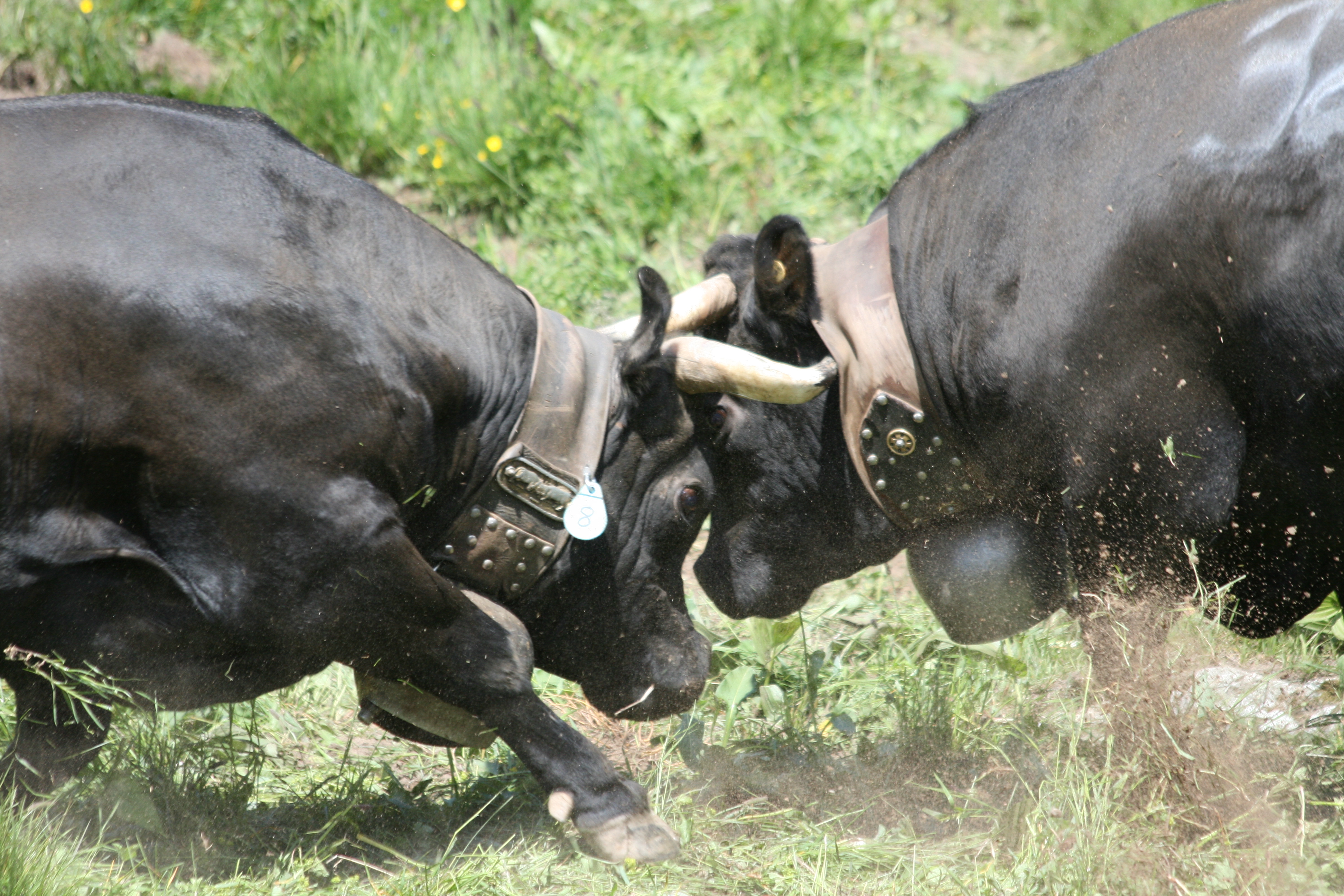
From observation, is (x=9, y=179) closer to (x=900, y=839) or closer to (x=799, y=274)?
(x=799, y=274)

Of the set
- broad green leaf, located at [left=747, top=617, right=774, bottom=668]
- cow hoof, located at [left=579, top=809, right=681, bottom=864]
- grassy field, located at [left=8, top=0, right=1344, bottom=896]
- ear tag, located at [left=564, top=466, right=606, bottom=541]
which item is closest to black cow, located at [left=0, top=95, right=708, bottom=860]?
cow hoof, located at [left=579, top=809, right=681, bottom=864]

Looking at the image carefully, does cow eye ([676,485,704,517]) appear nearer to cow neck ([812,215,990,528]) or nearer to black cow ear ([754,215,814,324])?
cow neck ([812,215,990,528])

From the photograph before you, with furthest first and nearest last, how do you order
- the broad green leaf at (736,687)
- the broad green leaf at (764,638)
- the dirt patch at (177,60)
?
the dirt patch at (177,60) < the broad green leaf at (764,638) < the broad green leaf at (736,687)

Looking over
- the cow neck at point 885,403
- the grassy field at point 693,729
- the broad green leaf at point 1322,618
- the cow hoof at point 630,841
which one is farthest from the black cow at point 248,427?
the broad green leaf at point 1322,618

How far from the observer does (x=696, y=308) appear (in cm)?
382

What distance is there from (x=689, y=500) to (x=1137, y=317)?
4.21 feet

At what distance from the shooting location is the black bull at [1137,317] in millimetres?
2971

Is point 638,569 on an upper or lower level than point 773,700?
upper

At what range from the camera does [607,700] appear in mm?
3814

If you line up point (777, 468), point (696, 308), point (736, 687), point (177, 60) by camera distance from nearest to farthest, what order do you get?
point (696, 308), point (777, 468), point (736, 687), point (177, 60)

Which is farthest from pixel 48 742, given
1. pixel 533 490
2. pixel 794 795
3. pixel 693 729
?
pixel 794 795

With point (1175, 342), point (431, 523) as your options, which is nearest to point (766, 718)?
point (431, 523)

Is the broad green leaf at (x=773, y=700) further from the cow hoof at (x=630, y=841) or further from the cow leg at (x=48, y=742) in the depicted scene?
the cow leg at (x=48, y=742)

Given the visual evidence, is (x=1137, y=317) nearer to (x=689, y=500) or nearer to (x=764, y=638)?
(x=689, y=500)
